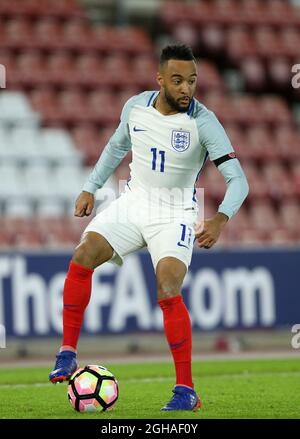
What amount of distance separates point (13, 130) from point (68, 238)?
2.34m

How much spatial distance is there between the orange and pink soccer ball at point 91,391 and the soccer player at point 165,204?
92mm

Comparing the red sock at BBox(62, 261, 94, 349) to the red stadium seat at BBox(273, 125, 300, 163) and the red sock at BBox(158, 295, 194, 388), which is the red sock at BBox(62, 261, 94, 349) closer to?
the red sock at BBox(158, 295, 194, 388)

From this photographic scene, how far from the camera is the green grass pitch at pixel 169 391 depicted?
19.9ft

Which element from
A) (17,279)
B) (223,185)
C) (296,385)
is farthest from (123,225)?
(223,185)

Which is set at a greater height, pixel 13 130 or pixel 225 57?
pixel 225 57

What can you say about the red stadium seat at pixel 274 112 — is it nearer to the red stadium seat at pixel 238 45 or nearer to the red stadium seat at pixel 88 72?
the red stadium seat at pixel 238 45

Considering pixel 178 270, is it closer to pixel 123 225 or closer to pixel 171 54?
pixel 123 225

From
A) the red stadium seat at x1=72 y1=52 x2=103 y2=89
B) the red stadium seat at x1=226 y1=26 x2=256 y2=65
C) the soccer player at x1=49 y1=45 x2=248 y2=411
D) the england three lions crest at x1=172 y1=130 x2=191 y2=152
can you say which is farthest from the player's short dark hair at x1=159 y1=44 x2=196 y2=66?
the red stadium seat at x1=226 y1=26 x2=256 y2=65

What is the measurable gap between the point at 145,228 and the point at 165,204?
0.63 ft

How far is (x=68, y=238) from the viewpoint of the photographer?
12023mm

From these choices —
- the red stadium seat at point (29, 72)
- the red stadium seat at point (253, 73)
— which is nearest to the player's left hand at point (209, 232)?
the red stadium seat at point (29, 72)

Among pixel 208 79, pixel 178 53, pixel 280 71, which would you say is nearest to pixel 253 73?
pixel 280 71

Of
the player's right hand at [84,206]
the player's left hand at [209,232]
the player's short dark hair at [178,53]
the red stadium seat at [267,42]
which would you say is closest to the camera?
the player's left hand at [209,232]

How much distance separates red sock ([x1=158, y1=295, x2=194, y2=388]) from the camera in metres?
6.06
